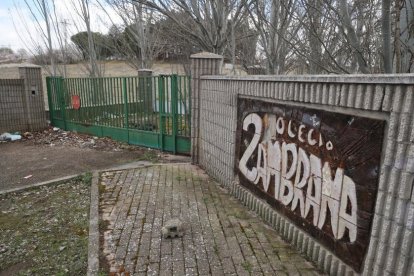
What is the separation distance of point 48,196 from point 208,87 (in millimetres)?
3530

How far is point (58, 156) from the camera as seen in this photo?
8.47 metres

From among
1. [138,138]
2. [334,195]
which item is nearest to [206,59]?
[138,138]

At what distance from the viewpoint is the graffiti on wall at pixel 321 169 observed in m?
2.77

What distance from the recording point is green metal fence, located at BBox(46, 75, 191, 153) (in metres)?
7.95

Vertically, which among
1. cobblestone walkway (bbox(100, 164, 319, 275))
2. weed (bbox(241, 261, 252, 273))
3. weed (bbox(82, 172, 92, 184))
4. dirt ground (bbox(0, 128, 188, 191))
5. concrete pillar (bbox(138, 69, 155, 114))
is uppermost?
concrete pillar (bbox(138, 69, 155, 114))

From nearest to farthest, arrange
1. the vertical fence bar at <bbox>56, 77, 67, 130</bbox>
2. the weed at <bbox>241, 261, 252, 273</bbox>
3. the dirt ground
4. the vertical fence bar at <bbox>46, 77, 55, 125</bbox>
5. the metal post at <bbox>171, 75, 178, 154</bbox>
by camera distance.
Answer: the weed at <bbox>241, 261, 252, 273</bbox> < the dirt ground < the metal post at <bbox>171, 75, 178, 154</bbox> < the vertical fence bar at <bbox>56, 77, 67, 130</bbox> < the vertical fence bar at <bbox>46, 77, 55, 125</bbox>

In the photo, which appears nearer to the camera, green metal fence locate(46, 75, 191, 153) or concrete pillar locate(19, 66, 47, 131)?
green metal fence locate(46, 75, 191, 153)

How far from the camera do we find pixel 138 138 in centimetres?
915

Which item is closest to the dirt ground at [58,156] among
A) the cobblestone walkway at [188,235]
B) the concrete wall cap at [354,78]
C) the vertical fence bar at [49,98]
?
the vertical fence bar at [49,98]

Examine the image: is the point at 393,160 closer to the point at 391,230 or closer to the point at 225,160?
the point at 391,230

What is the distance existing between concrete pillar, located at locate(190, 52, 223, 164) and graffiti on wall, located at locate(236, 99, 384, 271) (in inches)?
85.3

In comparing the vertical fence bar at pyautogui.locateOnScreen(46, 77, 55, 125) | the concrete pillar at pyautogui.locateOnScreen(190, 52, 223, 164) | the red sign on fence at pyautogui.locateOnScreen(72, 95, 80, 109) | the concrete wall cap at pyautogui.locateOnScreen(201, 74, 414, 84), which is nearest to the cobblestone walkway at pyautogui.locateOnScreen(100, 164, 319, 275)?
the concrete pillar at pyautogui.locateOnScreen(190, 52, 223, 164)

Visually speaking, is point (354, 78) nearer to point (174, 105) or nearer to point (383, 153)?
point (383, 153)

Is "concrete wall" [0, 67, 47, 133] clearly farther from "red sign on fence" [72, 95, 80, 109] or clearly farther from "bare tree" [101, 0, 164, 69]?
"bare tree" [101, 0, 164, 69]
